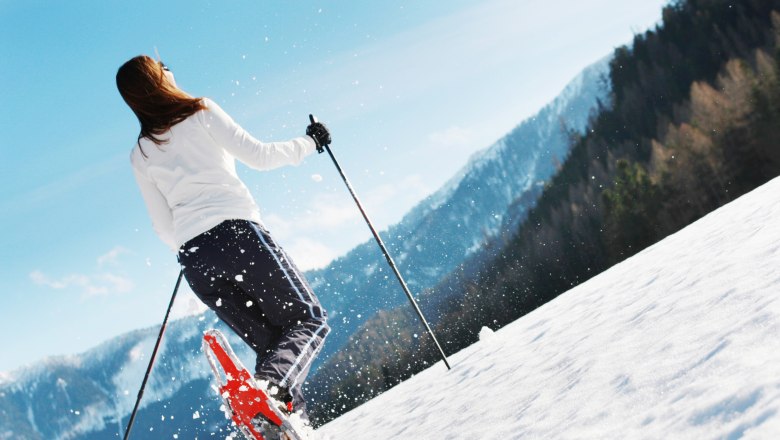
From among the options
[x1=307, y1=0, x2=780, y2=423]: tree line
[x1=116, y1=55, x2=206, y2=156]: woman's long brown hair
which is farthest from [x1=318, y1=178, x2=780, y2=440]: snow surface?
[x1=307, y1=0, x2=780, y2=423]: tree line

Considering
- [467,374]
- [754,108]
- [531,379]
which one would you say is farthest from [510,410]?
[754,108]

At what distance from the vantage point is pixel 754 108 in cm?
4738

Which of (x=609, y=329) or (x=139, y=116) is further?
(x=139, y=116)

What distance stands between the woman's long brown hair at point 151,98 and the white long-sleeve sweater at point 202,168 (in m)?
0.05

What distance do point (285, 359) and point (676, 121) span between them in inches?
3026

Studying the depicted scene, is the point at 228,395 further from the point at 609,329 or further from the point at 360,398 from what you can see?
the point at 360,398

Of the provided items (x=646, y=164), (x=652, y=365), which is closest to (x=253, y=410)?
(x=652, y=365)

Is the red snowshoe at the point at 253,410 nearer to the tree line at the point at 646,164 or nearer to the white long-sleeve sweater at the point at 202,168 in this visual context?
the white long-sleeve sweater at the point at 202,168

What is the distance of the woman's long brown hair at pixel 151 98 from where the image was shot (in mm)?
3066

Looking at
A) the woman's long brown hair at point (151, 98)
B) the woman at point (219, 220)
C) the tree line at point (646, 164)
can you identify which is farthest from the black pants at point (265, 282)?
the tree line at point (646, 164)

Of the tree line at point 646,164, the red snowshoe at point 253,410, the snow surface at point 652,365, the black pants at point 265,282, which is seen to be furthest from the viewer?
the tree line at point 646,164

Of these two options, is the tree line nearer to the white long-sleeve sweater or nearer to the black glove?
the black glove

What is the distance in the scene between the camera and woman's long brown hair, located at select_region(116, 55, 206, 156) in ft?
10.1

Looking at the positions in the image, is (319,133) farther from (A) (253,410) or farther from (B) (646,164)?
(B) (646,164)
